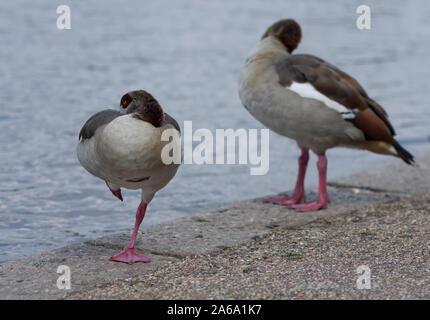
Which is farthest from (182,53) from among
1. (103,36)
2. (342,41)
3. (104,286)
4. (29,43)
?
(104,286)

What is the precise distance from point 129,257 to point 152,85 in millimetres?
7727

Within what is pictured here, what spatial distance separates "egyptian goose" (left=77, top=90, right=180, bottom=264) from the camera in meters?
4.48

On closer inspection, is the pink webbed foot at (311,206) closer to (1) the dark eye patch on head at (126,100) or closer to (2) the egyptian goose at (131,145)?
(2) the egyptian goose at (131,145)

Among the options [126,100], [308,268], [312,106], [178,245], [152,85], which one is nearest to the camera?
[308,268]

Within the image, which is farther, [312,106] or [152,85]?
[152,85]

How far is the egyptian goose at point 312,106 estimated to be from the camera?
636cm

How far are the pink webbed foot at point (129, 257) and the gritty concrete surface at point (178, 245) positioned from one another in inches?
2.0

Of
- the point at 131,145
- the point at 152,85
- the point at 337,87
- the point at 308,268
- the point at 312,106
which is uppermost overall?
the point at 152,85

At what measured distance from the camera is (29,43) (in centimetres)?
1452

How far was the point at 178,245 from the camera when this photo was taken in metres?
5.34

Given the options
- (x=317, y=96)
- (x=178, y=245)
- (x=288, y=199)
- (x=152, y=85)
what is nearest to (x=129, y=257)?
(x=178, y=245)

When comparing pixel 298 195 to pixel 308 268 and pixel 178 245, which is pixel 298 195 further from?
pixel 308 268

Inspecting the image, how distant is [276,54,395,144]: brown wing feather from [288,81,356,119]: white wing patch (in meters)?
0.03

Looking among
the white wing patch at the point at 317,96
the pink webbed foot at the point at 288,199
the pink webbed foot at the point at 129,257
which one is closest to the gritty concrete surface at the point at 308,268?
the pink webbed foot at the point at 129,257
